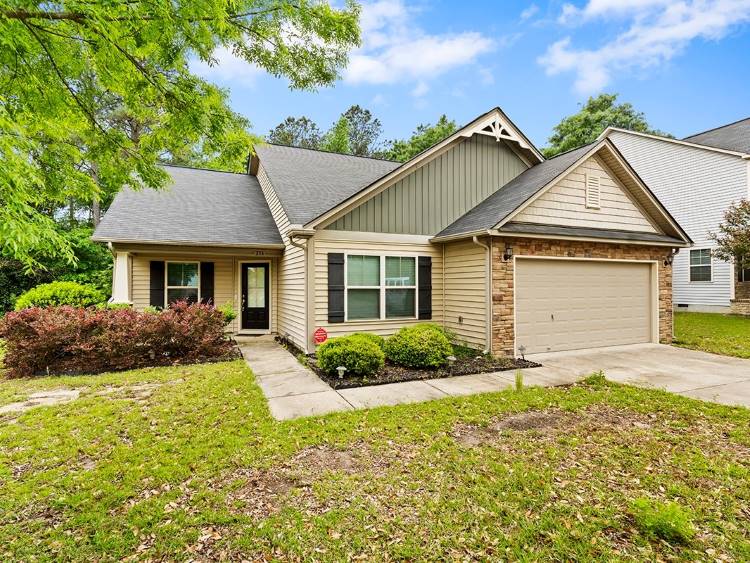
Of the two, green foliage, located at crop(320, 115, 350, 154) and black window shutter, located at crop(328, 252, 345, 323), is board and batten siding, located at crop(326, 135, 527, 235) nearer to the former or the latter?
black window shutter, located at crop(328, 252, 345, 323)

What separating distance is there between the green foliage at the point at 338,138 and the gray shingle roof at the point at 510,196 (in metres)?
19.8

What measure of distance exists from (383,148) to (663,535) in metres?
32.4

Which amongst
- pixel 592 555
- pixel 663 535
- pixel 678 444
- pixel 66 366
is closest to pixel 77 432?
pixel 66 366

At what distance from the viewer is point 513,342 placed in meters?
7.85

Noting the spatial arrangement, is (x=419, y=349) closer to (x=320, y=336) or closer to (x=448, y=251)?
(x=320, y=336)

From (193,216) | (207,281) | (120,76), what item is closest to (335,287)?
(207,281)

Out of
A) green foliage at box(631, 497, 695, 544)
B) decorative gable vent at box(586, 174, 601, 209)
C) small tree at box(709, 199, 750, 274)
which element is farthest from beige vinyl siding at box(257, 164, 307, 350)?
small tree at box(709, 199, 750, 274)

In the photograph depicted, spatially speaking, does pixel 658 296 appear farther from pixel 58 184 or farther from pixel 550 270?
pixel 58 184

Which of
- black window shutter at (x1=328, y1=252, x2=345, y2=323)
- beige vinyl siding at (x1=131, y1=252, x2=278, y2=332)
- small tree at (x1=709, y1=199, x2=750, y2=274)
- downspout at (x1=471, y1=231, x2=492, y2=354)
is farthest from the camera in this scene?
small tree at (x1=709, y1=199, x2=750, y2=274)

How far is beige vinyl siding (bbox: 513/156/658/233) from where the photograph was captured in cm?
839

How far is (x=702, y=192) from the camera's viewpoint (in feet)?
51.6

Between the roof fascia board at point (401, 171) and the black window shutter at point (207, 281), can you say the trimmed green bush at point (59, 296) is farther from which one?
the roof fascia board at point (401, 171)

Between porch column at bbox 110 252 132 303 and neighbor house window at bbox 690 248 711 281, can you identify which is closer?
porch column at bbox 110 252 132 303

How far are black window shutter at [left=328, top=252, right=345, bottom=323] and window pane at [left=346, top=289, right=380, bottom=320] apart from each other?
8.3 inches
